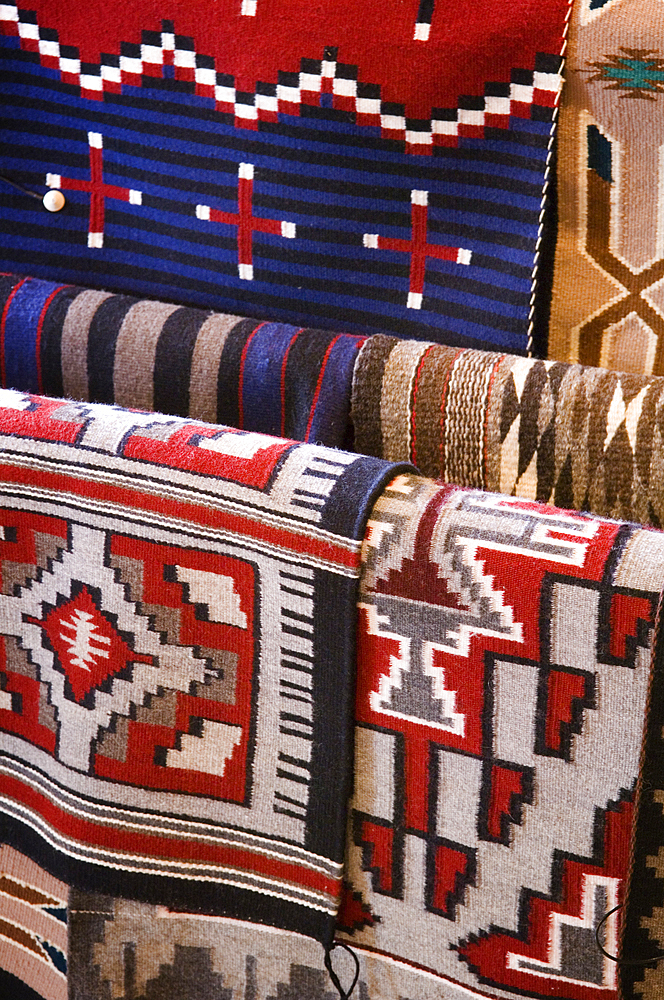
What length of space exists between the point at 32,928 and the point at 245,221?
0.53 meters

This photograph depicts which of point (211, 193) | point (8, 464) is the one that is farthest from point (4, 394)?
point (211, 193)

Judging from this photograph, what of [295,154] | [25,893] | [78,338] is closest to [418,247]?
[295,154]

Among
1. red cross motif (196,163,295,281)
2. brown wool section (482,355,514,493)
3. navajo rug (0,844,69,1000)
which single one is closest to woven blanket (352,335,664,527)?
brown wool section (482,355,514,493)

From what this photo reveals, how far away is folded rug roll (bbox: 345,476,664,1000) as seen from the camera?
465 mm

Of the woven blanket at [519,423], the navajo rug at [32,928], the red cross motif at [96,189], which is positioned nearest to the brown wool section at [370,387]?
the woven blanket at [519,423]

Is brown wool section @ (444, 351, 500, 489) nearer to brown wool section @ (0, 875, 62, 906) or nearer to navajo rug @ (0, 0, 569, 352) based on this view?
navajo rug @ (0, 0, 569, 352)

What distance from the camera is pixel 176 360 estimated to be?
0.64m

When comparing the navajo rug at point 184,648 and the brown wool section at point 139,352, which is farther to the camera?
the brown wool section at point 139,352

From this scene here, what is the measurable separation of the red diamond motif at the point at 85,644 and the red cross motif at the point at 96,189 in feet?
0.96

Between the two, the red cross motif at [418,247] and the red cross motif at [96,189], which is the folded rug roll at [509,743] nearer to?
the red cross motif at [418,247]

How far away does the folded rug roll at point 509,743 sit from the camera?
465mm

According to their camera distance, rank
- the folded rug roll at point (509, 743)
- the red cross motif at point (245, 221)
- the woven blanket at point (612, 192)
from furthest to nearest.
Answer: the red cross motif at point (245, 221) < the woven blanket at point (612, 192) < the folded rug roll at point (509, 743)

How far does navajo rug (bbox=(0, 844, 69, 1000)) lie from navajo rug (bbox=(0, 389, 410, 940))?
0.06 metres

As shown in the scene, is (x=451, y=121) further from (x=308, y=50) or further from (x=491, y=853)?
(x=491, y=853)
